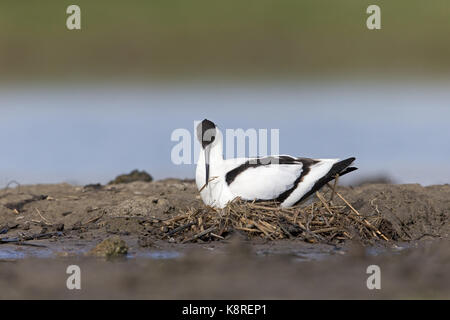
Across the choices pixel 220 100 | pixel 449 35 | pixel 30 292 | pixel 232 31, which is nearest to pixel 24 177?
pixel 220 100

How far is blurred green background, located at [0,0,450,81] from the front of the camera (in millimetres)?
18641

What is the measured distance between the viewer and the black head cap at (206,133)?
9.59 metres

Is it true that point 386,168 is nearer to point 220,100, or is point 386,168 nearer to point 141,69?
point 220,100

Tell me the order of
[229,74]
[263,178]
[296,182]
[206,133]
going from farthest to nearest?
[229,74] → [206,133] → [296,182] → [263,178]

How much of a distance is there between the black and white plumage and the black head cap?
0.11m

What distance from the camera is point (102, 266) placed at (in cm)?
716

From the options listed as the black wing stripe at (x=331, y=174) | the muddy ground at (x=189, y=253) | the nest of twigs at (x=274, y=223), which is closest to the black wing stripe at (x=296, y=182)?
the black wing stripe at (x=331, y=174)

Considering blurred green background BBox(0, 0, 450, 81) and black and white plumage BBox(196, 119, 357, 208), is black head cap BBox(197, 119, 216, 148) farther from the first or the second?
blurred green background BBox(0, 0, 450, 81)

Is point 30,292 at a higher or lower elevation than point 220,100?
lower

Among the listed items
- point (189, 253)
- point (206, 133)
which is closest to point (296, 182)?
point (206, 133)

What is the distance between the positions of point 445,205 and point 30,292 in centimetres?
521

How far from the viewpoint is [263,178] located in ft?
29.6

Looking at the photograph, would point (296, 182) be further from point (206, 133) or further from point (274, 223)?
point (206, 133)

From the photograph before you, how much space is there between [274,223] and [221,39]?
1184cm
